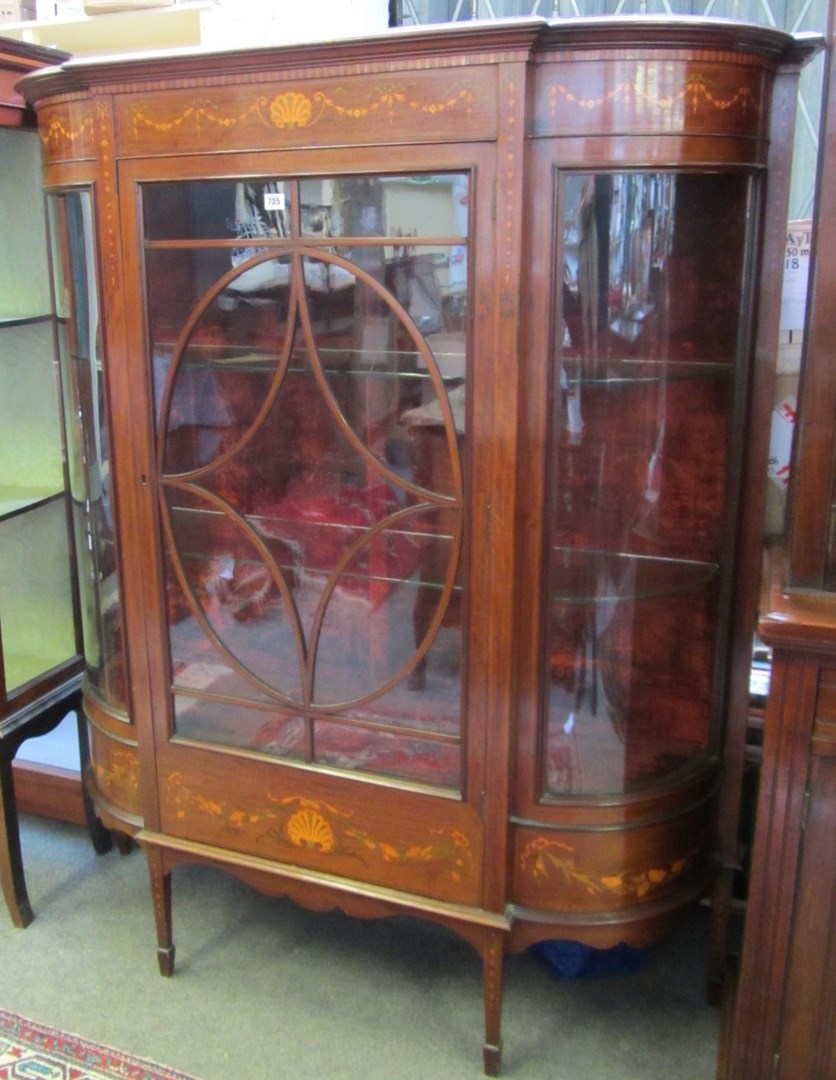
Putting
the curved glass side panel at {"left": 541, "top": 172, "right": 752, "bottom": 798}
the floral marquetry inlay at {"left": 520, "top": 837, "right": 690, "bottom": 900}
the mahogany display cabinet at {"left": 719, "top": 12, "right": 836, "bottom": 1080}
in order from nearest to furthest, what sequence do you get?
the mahogany display cabinet at {"left": 719, "top": 12, "right": 836, "bottom": 1080}, the curved glass side panel at {"left": 541, "top": 172, "right": 752, "bottom": 798}, the floral marquetry inlay at {"left": 520, "top": 837, "right": 690, "bottom": 900}

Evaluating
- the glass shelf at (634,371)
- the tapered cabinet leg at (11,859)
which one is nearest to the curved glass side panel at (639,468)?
the glass shelf at (634,371)

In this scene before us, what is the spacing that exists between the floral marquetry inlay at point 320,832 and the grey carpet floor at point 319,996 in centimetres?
28

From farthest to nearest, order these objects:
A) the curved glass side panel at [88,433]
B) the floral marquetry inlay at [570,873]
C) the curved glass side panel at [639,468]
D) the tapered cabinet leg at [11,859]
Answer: the tapered cabinet leg at [11,859] < the curved glass side panel at [88,433] < the floral marquetry inlay at [570,873] < the curved glass side panel at [639,468]

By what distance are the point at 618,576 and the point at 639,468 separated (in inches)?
5.4

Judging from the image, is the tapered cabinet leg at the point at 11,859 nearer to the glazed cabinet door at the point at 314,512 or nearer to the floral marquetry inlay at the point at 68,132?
the glazed cabinet door at the point at 314,512

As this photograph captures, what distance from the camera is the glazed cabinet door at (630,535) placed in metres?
1.15

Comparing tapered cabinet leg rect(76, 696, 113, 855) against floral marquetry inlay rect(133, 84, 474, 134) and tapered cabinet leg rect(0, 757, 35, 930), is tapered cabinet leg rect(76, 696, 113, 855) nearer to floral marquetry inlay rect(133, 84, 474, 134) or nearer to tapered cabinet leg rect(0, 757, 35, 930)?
tapered cabinet leg rect(0, 757, 35, 930)

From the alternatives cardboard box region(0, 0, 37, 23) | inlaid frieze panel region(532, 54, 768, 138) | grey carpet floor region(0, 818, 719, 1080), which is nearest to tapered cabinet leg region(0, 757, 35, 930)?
grey carpet floor region(0, 818, 719, 1080)

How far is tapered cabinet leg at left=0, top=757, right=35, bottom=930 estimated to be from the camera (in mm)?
1609

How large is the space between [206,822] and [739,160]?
42.8 inches

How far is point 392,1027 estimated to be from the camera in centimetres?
144

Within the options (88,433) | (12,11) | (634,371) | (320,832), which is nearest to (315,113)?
(634,371)

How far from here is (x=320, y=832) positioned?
1359mm

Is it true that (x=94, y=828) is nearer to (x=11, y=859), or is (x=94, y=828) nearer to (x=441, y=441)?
(x=11, y=859)
